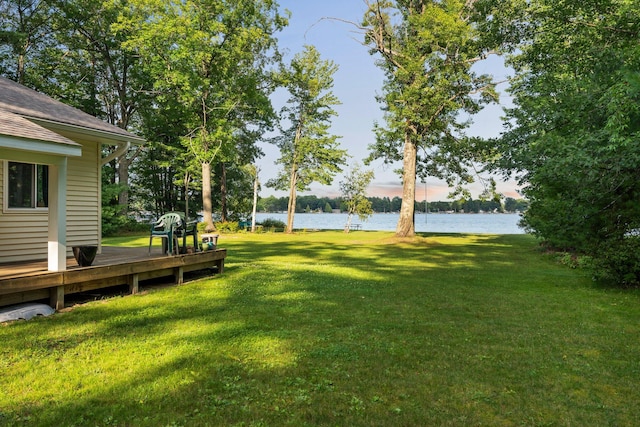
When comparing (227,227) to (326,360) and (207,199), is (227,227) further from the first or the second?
(326,360)

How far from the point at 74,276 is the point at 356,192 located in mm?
31054

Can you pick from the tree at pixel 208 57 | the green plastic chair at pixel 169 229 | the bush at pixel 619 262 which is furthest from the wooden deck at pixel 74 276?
the tree at pixel 208 57

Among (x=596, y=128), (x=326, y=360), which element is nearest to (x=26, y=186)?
(x=326, y=360)

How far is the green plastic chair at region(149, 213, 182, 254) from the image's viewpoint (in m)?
8.89

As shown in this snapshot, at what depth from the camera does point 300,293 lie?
→ 840cm

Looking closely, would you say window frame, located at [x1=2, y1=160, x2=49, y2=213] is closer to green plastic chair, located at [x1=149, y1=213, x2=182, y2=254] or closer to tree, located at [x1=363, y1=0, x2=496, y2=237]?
green plastic chair, located at [x1=149, y1=213, x2=182, y2=254]

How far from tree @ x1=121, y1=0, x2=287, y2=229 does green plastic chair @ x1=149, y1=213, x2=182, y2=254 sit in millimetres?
18428

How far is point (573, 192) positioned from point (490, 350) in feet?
18.9

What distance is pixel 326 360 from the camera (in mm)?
4613

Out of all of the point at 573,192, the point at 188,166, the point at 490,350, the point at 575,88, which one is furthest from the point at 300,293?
the point at 188,166

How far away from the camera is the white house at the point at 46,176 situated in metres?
6.53

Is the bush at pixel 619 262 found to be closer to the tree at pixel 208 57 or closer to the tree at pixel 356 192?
the tree at pixel 208 57

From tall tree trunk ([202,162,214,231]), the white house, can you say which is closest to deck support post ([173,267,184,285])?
the white house

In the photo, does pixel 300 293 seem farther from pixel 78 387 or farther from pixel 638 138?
pixel 638 138
